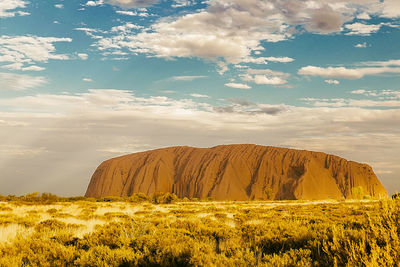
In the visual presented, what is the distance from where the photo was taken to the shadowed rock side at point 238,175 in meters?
86.8

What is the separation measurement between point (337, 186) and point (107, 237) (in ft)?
310

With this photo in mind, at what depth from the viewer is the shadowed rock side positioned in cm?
8681

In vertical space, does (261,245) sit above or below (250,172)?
above

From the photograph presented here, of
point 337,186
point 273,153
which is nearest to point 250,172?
point 273,153

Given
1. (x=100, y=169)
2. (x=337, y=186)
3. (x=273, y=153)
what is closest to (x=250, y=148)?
(x=273, y=153)

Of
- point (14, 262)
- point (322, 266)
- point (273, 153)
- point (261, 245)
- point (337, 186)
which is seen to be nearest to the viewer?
point (322, 266)

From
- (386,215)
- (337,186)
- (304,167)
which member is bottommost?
(337,186)

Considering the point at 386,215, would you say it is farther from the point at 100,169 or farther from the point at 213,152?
the point at 100,169

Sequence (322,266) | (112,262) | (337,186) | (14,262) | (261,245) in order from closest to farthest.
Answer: (322,266), (112,262), (14,262), (261,245), (337,186)

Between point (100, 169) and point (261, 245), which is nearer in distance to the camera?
point (261, 245)

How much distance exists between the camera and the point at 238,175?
92438 millimetres

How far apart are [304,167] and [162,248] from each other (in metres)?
90.6

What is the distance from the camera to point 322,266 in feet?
16.6

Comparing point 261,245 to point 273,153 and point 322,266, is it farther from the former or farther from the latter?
point 273,153
